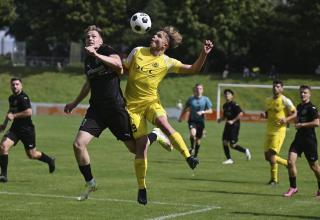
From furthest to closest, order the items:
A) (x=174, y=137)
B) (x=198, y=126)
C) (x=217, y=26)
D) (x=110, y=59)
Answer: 1. (x=217, y=26)
2. (x=198, y=126)
3. (x=174, y=137)
4. (x=110, y=59)

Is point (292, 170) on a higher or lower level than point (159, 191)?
higher

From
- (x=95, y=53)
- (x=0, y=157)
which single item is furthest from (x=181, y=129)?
(x=95, y=53)

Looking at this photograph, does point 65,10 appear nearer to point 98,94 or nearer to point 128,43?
point 128,43

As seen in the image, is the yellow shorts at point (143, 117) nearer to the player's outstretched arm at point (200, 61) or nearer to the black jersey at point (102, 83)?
the black jersey at point (102, 83)

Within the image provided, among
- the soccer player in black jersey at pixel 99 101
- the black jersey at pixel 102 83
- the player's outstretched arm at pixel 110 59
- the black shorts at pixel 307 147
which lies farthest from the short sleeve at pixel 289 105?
the player's outstretched arm at pixel 110 59

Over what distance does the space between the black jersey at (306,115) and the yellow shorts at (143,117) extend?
13.6 ft

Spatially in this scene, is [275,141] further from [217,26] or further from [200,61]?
[217,26]

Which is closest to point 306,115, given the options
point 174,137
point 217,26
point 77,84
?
point 174,137

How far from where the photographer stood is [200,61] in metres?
11.3

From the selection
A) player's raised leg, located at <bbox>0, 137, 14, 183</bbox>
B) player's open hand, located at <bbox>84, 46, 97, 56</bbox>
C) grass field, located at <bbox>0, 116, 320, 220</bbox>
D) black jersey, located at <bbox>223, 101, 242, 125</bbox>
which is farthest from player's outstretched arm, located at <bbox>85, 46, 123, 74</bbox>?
black jersey, located at <bbox>223, 101, 242, 125</bbox>

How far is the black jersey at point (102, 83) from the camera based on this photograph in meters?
10.8

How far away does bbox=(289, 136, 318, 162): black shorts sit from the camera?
47.4ft

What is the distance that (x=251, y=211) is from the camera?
1243 centimetres

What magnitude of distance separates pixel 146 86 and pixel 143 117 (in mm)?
475
